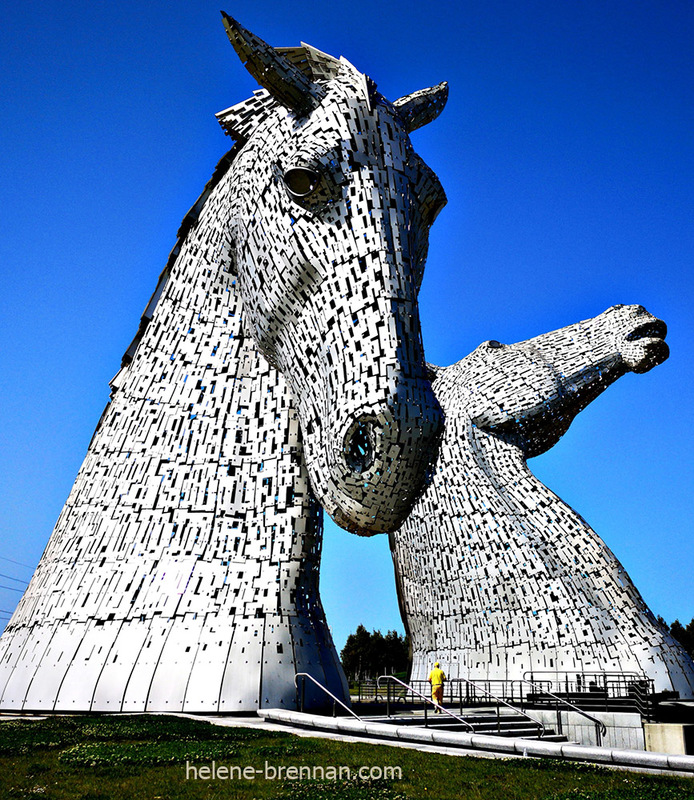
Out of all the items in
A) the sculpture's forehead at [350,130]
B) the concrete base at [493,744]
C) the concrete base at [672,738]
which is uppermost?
the sculpture's forehead at [350,130]

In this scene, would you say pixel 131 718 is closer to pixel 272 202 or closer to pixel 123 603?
pixel 123 603

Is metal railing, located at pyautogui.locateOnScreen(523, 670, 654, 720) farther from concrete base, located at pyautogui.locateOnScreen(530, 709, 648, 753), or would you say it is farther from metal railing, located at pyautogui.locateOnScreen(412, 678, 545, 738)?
metal railing, located at pyautogui.locateOnScreen(412, 678, 545, 738)

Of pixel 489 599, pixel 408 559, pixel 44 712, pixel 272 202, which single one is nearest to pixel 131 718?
pixel 44 712

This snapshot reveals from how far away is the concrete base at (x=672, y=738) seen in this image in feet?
24.9

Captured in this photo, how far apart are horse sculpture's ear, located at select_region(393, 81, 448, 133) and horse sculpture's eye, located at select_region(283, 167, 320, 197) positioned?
1037 millimetres

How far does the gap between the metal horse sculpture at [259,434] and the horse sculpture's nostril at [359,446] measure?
0.04ft

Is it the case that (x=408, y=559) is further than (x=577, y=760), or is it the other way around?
(x=408, y=559)

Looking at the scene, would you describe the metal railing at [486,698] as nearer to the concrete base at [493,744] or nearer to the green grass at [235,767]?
the concrete base at [493,744]

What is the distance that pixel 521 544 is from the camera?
13148 mm

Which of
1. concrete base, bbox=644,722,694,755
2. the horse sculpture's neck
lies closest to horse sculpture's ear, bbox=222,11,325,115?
the horse sculpture's neck

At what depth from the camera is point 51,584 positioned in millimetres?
4754

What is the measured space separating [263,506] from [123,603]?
1.04 m

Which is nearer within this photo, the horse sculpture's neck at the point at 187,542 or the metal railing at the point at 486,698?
the horse sculpture's neck at the point at 187,542

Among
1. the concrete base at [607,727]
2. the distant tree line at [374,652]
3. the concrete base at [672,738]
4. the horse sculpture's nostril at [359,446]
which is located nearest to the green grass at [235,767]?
the horse sculpture's nostril at [359,446]
